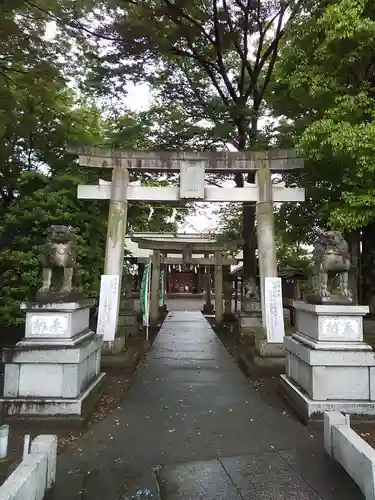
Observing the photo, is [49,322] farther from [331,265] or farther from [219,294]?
[219,294]

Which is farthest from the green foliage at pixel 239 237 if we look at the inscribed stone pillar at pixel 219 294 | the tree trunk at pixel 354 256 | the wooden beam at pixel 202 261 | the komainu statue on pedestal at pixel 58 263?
the komainu statue on pedestal at pixel 58 263

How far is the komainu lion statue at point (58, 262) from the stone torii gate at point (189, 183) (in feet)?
11.6

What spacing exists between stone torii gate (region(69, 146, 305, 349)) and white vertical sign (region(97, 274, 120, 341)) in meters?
0.66

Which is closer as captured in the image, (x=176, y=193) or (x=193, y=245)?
(x=176, y=193)

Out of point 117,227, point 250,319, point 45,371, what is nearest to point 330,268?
point 45,371

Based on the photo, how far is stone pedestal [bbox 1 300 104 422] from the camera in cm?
577

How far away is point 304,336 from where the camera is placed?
21.9 feet

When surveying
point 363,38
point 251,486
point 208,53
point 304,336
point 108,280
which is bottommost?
point 251,486

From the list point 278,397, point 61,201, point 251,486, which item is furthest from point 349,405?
point 61,201

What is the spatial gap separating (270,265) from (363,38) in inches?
215

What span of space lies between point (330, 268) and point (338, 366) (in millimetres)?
1552

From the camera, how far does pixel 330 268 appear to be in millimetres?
6512

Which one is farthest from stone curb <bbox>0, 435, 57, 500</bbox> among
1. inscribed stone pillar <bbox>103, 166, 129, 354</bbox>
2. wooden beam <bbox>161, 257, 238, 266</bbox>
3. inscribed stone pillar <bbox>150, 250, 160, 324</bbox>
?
wooden beam <bbox>161, 257, 238, 266</bbox>

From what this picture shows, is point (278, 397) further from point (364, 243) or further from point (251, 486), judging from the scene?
point (364, 243)
